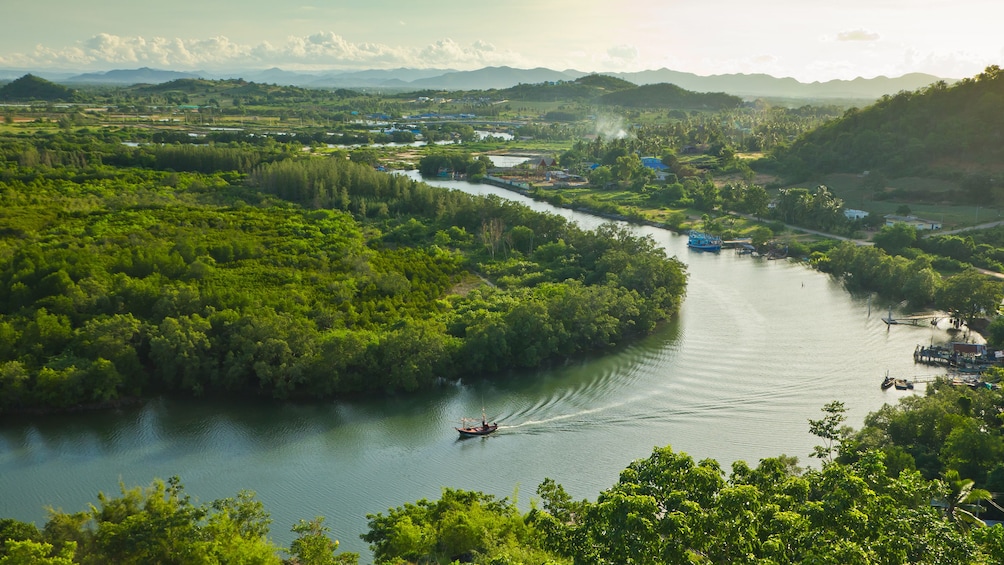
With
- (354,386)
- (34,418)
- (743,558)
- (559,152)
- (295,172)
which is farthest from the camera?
(559,152)

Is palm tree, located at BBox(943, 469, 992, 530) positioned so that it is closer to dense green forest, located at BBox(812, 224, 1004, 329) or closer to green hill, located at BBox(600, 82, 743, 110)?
dense green forest, located at BBox(812, 224, 1004, 329)

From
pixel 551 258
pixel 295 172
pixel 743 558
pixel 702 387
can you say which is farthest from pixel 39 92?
pixel 743 558

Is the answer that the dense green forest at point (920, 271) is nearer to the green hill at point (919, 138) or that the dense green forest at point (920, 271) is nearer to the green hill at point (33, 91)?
the green hill at point (919, 138)

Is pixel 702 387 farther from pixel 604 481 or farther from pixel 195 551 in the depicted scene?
pixel 195 551

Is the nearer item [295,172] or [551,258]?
[551,258]

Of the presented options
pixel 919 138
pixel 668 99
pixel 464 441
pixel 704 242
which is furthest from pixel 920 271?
pixel 668 99

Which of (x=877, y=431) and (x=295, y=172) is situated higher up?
(x=295, y=172)
